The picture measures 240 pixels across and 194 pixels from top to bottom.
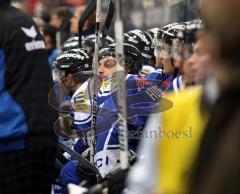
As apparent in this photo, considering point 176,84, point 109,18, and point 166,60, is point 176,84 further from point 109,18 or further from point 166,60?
point 109,18

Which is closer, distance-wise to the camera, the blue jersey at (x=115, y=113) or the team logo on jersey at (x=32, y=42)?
the team logo on jersey at (x=32, y=42)

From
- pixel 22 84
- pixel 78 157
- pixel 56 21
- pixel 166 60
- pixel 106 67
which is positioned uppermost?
pixel 22 84

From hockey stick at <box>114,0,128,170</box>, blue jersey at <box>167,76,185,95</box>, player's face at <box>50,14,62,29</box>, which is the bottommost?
player's face at <box>50,14,62,29</box>

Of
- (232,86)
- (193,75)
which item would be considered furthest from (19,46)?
(232,86)

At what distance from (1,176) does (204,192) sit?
209 cm

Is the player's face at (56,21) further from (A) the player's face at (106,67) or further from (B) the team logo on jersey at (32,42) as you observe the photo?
(B) the team logo on jersey at (32,42)

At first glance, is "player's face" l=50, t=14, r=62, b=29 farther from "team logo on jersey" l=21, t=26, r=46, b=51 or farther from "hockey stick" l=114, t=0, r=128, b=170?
"hockey stick" l=114, t=0, r=128, b=170

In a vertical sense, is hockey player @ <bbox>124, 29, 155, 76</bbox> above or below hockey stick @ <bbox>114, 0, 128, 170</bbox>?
below

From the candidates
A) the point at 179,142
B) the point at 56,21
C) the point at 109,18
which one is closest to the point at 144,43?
the point at 109,18

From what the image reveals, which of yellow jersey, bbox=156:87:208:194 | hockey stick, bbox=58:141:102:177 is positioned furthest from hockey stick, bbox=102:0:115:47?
yellow jersey, bbox=156:87:208:194

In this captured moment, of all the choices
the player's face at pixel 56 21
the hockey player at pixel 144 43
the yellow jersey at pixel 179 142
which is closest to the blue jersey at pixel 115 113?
the hockey player at pixel 144 43

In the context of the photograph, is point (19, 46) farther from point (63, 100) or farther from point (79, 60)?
point (79, 60)


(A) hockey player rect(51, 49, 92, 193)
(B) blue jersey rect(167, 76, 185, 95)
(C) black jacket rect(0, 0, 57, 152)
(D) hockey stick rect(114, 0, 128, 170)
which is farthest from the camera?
(A) hockey player rect(51, 49, 92, 193)

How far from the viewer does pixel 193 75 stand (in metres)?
2.10
